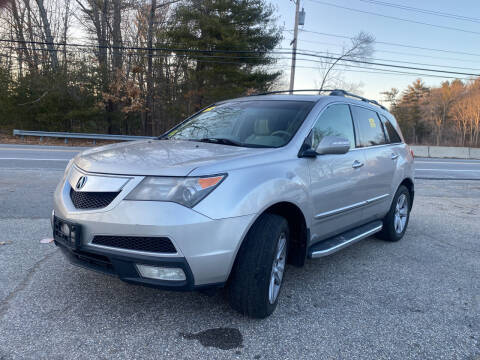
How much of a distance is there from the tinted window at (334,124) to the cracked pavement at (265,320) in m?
1.36

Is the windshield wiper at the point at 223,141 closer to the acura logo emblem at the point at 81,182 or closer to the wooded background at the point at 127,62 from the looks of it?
the acura logo emblem at the point at 81,182

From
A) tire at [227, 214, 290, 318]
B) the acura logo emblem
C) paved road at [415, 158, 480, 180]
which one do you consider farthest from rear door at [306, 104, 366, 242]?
paved road at [415, 158, 480, 180]

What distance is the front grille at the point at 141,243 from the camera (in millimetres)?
2281

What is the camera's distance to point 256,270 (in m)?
2.53

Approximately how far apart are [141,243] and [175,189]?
0.40 meters

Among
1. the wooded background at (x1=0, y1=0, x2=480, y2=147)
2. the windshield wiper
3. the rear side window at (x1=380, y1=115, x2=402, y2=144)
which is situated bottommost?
the windshield wiper

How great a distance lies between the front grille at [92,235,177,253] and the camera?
7.48 ft

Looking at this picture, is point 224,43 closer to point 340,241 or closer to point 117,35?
point 117,35

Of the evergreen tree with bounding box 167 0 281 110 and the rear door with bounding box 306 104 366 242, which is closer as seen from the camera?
the rear door with bounding box 306 104 366 242

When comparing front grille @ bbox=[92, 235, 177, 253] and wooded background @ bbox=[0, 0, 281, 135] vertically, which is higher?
wooded background @ bbox=[0, 0, 281, 135]

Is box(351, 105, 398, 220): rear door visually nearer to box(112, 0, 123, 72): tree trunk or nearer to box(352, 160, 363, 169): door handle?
box(352, 160, 363, 169): door handle

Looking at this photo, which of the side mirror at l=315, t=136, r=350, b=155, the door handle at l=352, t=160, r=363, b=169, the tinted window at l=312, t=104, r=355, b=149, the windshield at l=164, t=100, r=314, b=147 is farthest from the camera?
the door handle at l=352, t=160, r=363, b=169

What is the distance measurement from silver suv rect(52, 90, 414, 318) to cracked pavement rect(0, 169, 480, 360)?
0.29m

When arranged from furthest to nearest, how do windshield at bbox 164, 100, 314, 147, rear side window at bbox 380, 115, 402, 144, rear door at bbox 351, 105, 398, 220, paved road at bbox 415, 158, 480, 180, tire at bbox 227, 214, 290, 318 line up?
paved road at bbox 415, 158, 480, 180 → rear side window at bbox 380, 115, 402, 144 → rear door at bbox 351, 105, 398, 220 → windshield at bbox 164, 100, 314, 147 → tire at bbox 227, 214, 290, 318
